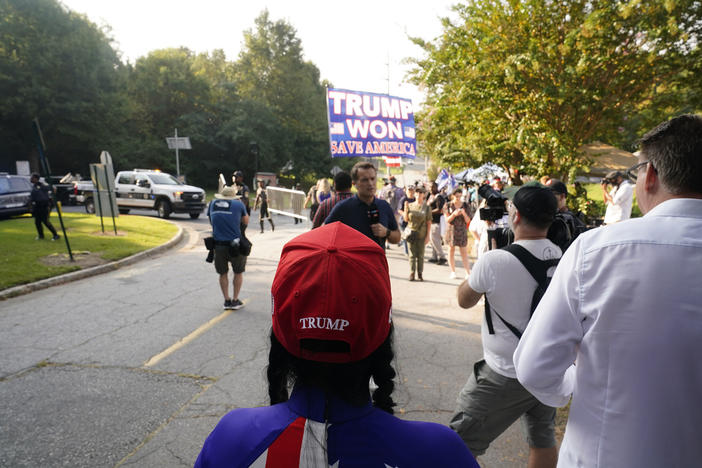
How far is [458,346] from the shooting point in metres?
4.95

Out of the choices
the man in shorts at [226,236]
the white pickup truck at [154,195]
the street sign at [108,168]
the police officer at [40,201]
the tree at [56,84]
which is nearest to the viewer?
the man in shorts at [226,236]

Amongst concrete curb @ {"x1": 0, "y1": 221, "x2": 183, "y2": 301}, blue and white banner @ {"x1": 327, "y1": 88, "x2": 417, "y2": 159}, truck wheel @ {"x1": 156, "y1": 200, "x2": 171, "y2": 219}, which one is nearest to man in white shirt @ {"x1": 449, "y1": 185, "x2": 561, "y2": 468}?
concrete curb @ {"x1": 0, "y1": 221, "x2": 183, "y2": 301}

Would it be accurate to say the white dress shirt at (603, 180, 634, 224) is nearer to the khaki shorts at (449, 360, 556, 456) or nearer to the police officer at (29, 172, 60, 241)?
the khaki shorts at (449, 360, 556, 456)

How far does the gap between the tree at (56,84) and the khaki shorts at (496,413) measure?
38870 millimetres

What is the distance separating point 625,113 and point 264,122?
3702 cm

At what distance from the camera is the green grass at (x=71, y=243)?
8.33m

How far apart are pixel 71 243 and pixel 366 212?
10.4 m

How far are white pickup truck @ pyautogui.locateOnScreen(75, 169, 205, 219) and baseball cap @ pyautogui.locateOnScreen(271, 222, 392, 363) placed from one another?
788 inches

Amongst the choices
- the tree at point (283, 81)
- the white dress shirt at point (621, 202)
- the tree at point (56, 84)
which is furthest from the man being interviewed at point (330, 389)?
the tree at point (283, 81)

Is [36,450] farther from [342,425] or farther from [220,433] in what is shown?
A: [342,425]

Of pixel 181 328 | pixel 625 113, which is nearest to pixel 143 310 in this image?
pixel 181 328

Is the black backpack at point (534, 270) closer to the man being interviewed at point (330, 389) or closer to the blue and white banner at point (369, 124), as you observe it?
the man being interviewed at point (330, 389)

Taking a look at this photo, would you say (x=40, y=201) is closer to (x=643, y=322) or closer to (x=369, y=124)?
(x=369, y=124)

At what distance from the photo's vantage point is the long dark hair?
996 mm
